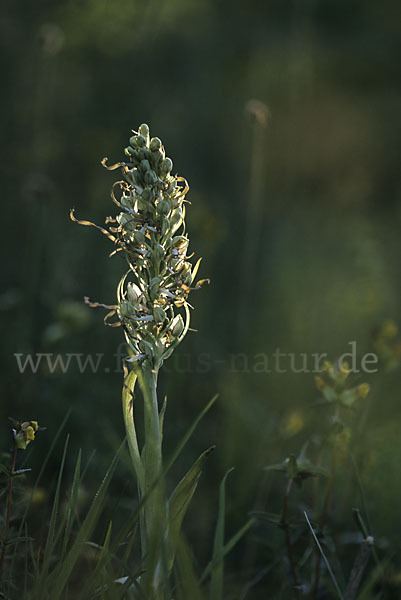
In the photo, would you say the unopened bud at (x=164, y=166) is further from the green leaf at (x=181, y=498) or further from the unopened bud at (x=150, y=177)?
the green leaf at (x=181, y=498)

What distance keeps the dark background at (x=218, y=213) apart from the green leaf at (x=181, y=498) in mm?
503

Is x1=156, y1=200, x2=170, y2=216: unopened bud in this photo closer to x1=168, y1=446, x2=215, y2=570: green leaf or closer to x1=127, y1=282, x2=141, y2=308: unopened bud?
x1=127, y1=282, x2=141, y2=308: unopened bud

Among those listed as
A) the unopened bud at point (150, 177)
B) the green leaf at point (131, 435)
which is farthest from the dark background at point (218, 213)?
the unopened bud at point (150, 177)

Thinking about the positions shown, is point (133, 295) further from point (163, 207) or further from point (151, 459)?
point (151, 459)

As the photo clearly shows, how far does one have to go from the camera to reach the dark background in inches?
75.3

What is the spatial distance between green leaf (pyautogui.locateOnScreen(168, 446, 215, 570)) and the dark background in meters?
0.50

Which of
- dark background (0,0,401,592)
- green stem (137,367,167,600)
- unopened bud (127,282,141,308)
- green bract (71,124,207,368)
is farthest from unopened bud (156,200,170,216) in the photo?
dark background (0,0,401,592)

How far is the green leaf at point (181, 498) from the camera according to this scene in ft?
2.78

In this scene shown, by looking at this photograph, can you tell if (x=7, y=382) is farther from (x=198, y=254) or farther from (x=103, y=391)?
(x=198, y=254)

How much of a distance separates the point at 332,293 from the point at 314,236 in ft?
3.92

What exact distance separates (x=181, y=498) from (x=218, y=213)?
6.85ft

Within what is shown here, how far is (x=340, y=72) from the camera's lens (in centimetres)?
645

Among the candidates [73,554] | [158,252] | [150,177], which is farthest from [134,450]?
[150,177]

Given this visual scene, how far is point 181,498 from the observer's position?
89 cm
